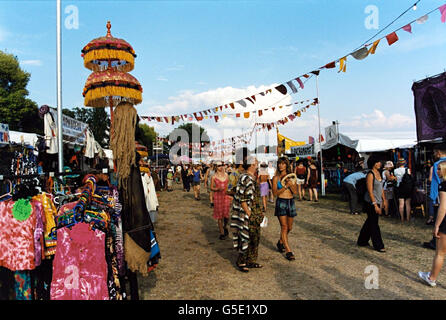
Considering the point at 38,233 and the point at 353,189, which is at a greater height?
the point at 38,233

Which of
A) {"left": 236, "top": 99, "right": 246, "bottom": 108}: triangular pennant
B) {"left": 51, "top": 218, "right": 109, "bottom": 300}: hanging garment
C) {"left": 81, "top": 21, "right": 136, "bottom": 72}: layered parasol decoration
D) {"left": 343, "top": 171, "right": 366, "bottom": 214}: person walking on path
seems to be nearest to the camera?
{"left": 51, "top": 218, "right": 109, "bottom": 300}: hanging garment

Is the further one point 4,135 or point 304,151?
point 304,151

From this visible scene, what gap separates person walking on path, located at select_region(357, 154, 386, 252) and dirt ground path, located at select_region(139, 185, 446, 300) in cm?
26

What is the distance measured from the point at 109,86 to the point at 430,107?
10.2 meters

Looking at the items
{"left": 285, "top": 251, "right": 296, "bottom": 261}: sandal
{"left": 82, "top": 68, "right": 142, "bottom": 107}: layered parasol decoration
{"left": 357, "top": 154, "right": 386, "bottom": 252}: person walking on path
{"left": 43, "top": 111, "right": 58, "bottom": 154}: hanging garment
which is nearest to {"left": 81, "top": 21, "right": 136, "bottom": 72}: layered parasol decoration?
{"left": 82, "top": 68, "right": 142, "bottom": 107}: layered parasol decoration

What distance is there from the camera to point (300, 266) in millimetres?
5074

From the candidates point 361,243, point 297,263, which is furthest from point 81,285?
point 361,243

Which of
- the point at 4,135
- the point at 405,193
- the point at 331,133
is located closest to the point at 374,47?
the point at 405,193

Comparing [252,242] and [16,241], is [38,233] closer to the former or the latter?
[16,241]

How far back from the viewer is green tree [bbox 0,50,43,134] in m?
29.7

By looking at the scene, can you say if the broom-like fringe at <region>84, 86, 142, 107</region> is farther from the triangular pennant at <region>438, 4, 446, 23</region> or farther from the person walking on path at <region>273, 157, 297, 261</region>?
the triangular pennant at <region>438, 4, 446, 23</region>

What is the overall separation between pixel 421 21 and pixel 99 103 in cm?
644
